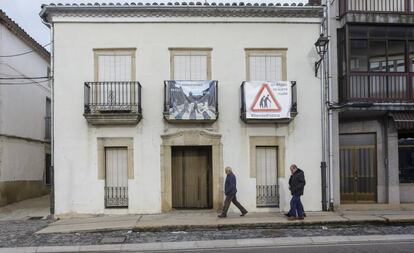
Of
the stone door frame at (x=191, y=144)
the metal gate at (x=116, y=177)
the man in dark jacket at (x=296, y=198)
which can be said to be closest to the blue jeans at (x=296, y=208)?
the man in dark jacket at (x=296, y=198)

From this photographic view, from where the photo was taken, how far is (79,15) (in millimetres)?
15609

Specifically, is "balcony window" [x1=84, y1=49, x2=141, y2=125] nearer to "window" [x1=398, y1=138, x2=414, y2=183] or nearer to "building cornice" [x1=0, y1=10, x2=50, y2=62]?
"building cornice" [x1=0, y1=10, x2=50, y2=62]

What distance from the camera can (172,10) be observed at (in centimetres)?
1560

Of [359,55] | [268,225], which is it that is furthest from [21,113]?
[359,55]

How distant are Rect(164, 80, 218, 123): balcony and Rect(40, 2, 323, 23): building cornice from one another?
220cm

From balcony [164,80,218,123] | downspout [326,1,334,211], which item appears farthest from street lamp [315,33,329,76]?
balcony [164,80,218,123]

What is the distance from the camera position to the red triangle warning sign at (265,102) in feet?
50.7

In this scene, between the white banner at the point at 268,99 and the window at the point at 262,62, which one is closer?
the white banner at the point at 268,99

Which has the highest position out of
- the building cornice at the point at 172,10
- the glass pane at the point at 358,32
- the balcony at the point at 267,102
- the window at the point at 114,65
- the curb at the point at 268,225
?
the building cornice at the point at 172,10

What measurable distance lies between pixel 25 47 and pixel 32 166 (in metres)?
5.07

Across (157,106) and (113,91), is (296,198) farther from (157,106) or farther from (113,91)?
(113,91)

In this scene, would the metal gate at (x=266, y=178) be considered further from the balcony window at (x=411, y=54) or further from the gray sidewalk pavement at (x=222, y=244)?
the balcony window at (x=411, y=54)

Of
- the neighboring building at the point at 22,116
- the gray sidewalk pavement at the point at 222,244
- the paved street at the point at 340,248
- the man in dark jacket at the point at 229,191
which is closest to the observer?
the paved street at the point at 340,248

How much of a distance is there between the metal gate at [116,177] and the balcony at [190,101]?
195cm
